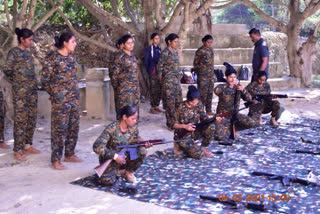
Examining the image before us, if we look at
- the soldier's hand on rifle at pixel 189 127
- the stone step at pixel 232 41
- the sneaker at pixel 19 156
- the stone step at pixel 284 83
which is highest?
the stone step at pixel 232 41

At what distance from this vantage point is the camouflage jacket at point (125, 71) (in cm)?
616

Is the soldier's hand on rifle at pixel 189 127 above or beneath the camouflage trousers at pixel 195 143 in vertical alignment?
above

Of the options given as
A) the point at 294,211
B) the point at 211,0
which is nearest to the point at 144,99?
the point at 211,0

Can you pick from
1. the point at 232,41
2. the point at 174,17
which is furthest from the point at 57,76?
the point at 232,41

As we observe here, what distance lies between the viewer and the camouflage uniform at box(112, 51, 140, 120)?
617 cm

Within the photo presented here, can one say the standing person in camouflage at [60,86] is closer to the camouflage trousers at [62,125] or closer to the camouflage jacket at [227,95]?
the camouflage trousers at [62,125]

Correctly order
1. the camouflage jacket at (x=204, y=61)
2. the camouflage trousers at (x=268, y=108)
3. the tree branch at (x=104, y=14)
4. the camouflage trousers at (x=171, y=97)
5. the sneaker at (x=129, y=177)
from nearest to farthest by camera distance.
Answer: the sneaker at (x=129, y=177)
the camouflage trousers at (x=171, y=97)
the camouflage trousers at (x=268, y=108)
the camouflage jacket at (x=204, y=61)
the tree branch at (x=104, y=14)

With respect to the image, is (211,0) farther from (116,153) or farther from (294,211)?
(294,211)

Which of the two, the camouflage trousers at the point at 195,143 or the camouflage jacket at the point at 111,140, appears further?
the camouflage trousers at the point at 195,143

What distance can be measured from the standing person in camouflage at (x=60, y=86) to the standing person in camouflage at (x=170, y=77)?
2.47m

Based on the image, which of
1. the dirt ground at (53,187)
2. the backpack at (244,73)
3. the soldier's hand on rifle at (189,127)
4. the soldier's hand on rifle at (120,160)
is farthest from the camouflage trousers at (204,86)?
the soldier's hand on rifle at (120,160)

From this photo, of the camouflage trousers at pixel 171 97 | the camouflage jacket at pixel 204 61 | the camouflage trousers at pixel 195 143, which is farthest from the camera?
the camouflage jacket at pixel 204 61

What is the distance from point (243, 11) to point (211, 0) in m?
25.6

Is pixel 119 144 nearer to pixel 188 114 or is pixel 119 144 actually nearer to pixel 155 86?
pixel 188 114
